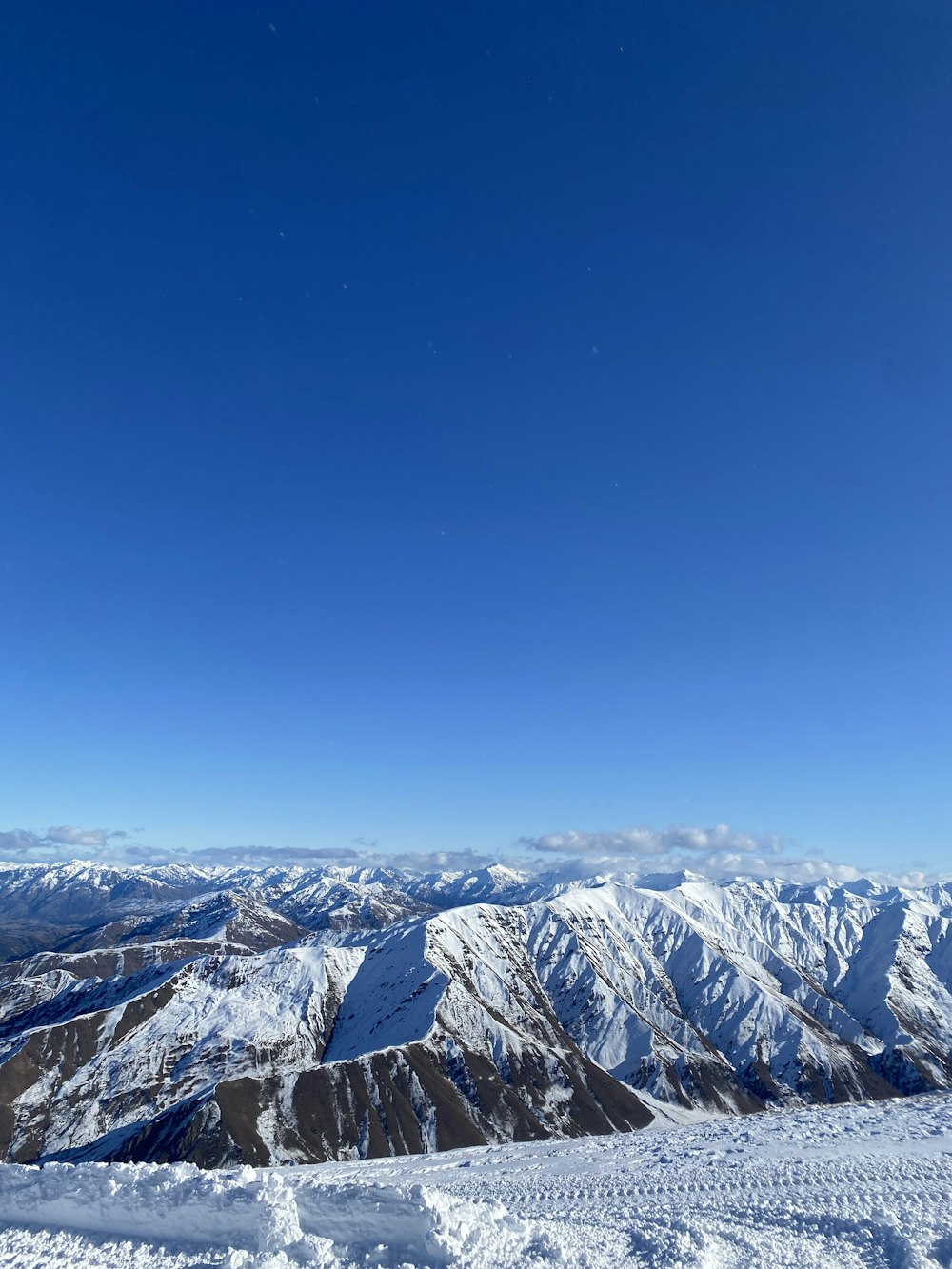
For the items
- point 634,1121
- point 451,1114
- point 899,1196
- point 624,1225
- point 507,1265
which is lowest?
point 634,1121

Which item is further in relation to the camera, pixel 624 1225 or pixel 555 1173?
pixel 555 1173

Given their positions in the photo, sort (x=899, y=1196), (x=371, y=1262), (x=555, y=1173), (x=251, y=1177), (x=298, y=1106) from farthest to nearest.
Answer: (x=298, y=1106) → (x=555, y=1173) → (x=899, y=1196) → (x=251, y=1177) → (x=371, y=1262)

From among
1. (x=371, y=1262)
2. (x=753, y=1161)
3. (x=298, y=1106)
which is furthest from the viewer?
(x=298, y=1106)

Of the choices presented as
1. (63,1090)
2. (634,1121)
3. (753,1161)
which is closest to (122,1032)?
(63,1090)

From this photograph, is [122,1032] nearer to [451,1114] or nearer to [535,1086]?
[451,1114]

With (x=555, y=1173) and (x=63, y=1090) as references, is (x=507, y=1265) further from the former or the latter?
(x=63, y=1090)

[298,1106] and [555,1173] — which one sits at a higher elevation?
[555,1173]
